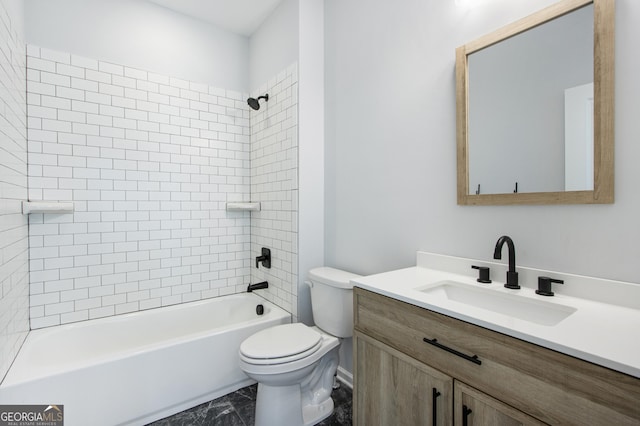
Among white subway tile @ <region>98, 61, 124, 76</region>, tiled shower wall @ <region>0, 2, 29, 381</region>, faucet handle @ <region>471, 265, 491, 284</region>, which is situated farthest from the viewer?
white subway tile @ <region>98, 61, 124, 76</region>

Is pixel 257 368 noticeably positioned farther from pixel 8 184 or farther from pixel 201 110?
pixel 201 110

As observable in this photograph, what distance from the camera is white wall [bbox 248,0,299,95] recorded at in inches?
89.0

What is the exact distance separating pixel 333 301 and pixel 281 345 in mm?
416

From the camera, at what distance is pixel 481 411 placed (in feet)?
2.97

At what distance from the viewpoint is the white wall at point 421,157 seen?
1.01m

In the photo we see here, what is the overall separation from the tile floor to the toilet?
3.5 inches

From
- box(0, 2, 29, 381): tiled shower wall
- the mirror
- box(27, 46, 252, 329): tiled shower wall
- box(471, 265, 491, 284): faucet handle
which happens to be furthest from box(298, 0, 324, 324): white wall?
box(0, 2, 29, 381): tiled shower wall

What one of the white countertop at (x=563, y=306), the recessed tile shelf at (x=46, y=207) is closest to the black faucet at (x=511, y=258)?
the white countertop at (x=563, y=306)

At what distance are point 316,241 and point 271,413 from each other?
1136 millimetres

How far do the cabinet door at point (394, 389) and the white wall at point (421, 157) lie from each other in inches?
23.4

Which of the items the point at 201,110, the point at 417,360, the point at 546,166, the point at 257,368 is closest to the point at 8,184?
the point at 201,110

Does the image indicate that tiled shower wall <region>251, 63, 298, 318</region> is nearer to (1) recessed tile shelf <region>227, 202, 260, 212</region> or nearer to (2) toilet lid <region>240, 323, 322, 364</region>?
(1) recessed tile shelf <region>227, 202, 260, 212</region>

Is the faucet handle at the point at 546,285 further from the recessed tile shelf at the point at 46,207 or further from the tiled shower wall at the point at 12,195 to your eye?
the recessed tile shelf at the point at 46,207

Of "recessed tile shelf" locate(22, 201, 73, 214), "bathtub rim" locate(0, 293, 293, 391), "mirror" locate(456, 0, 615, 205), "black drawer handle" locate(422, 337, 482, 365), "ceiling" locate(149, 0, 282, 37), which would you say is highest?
"ceiling" locate(149, 0, 282, 37)
